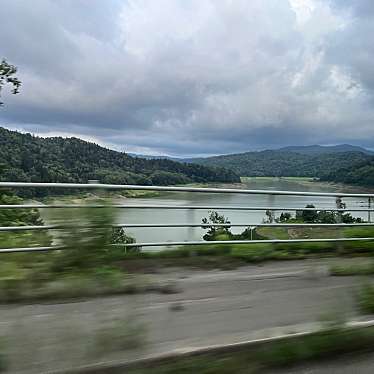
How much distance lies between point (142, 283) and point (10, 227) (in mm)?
2036

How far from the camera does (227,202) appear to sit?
841cm

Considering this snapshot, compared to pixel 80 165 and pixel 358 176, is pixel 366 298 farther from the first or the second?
pixel 80 165

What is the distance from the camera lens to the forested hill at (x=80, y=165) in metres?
10.7

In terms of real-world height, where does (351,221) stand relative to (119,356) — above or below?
above

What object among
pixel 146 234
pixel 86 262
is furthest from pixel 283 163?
pixel 86 262

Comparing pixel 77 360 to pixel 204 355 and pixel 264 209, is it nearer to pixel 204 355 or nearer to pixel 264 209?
pixel 204 355

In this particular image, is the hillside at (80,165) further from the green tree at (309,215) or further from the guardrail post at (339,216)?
the guardrail post at (339,216)

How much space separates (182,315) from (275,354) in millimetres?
1191

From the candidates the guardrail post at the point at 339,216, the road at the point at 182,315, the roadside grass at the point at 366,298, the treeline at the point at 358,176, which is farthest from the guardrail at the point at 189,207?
the treeline at the point at 358,176

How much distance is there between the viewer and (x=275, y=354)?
13.8ft

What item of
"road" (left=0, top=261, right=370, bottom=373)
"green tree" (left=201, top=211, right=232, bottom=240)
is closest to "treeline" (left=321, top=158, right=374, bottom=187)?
"green tree" (left=201, top=211, right=232, bottom=240)

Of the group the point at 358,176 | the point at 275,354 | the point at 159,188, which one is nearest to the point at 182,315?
the point at 275,354

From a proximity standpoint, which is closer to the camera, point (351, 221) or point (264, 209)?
point (264, 209)

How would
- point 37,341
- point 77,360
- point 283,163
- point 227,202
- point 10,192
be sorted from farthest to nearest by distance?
point 283,163 → point 227,202 → point 10,192 → point 37,341 → point 77,360
